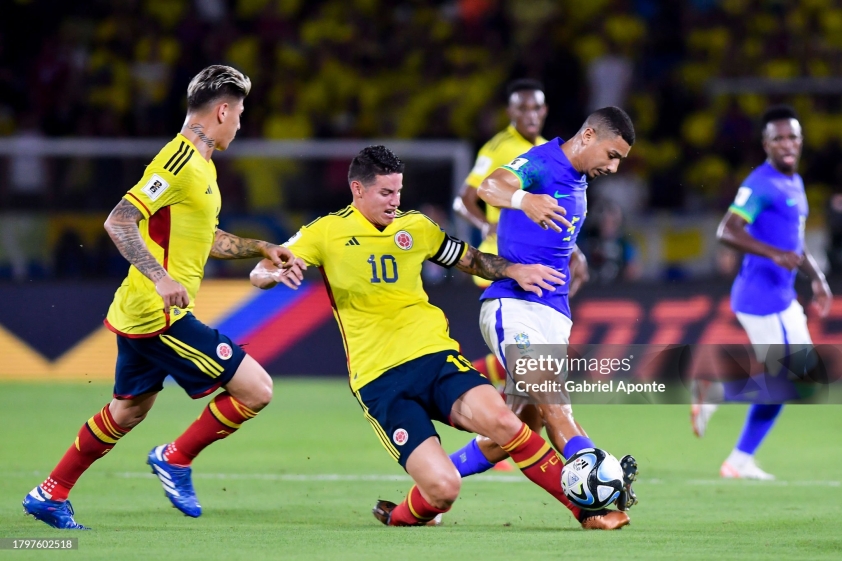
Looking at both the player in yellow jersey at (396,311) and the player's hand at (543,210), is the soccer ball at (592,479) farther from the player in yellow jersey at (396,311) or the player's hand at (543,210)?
the player's hand at (543,210)

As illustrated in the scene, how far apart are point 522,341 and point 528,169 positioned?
883mm

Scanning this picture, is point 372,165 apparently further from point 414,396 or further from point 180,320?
point 180,320

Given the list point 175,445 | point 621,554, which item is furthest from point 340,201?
point 621,554

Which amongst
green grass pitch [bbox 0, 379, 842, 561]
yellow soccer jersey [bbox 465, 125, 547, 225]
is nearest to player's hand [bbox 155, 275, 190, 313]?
green grass pitch [bbox 0, 379, 842, 561]

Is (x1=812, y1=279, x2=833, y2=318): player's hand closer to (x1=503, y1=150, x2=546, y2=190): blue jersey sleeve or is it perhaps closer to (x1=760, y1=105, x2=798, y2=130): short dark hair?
(x1=760, y1=105, x2=798, y2=130): short dark hair

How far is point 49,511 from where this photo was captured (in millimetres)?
6047

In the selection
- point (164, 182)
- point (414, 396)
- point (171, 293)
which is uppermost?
point (164, 182)

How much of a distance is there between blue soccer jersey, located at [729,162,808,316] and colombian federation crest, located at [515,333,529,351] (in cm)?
281

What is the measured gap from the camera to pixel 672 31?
696 inches

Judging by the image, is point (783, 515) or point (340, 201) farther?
point (340, 201)

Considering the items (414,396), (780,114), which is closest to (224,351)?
(414,396)

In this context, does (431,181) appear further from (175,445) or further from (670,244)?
(175,445)

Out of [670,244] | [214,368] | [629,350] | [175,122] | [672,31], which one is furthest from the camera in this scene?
[672,31]

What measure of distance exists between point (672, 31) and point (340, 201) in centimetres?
623
